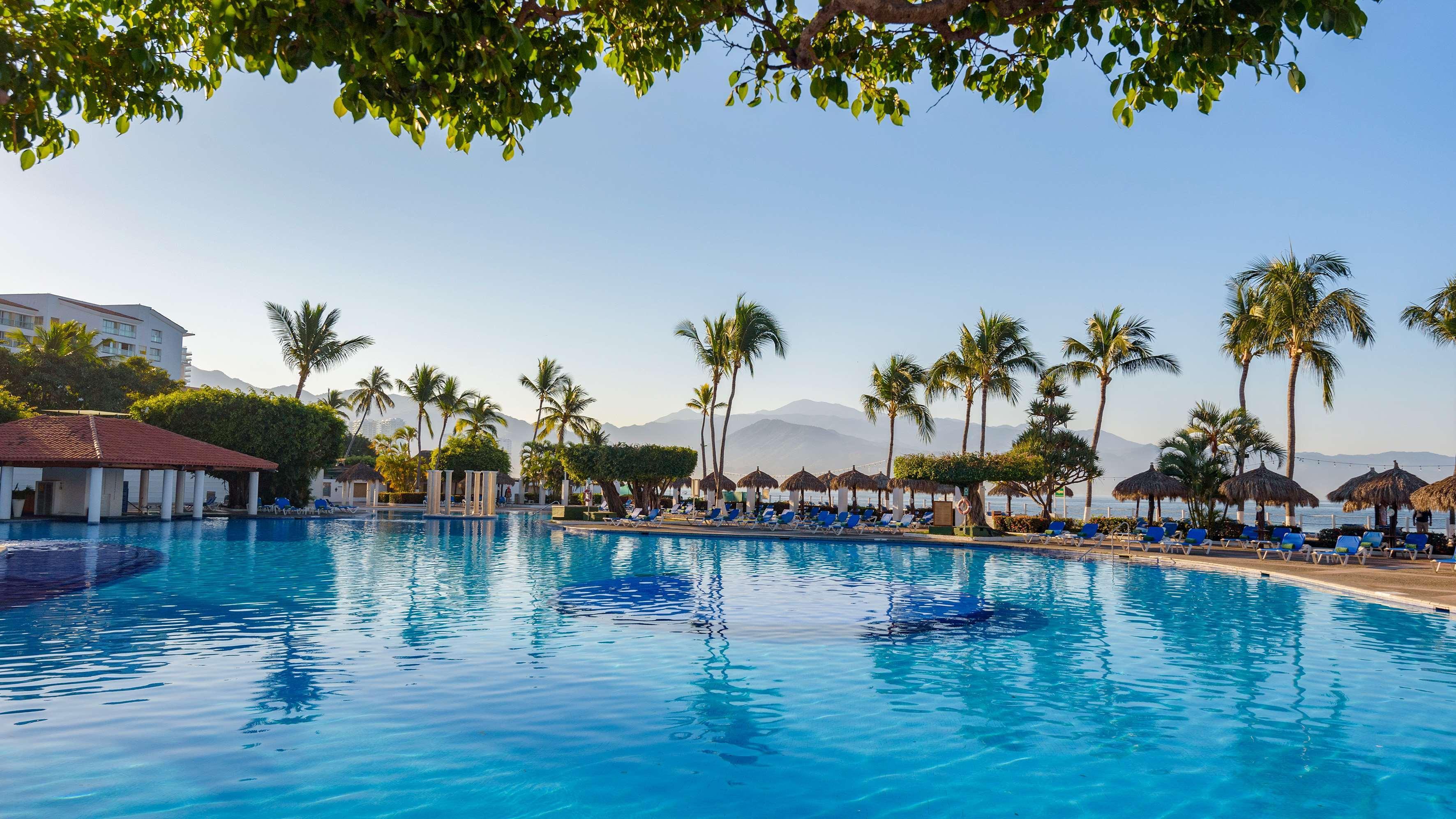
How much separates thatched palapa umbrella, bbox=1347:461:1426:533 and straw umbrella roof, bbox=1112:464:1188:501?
4572 millimetres

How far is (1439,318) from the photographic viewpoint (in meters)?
23.1

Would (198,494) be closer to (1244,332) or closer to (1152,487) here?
(1152,487)

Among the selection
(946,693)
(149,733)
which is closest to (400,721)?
(149,733)

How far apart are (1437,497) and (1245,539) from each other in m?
4.42

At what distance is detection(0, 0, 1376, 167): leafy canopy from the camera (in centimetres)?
382

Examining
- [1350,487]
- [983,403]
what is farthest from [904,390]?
[1350,487]

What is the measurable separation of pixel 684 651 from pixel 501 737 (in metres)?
3.40

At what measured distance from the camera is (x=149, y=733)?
20.2 feet

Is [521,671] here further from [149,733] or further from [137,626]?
[137,626]

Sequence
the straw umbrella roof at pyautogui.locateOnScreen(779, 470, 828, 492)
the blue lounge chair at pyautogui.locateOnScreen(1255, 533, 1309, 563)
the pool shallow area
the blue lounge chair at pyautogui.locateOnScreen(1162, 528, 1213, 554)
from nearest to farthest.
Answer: the pool shallow area → the blue lounge chair at pyautogui.locateOnScreen(1255, 533, 1309, 563) → the blue lounge chair at pyautogui.locateOnScreen(1162, 528, 1213, 554) → the straw umbrella roof at pyautogui.locateOnScreen(779, 470, 828, 492)

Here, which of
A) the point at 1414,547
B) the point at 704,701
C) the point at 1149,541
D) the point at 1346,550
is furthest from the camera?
the point at 1149,541

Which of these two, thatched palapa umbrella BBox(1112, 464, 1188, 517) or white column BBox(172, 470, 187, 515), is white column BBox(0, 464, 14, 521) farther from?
thatched palapa umbrella BBox(1112, 464, 1188, 517)

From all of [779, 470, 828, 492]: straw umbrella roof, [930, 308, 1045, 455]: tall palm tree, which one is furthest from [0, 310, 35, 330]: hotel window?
[930, 308, 1045, 455]: tall palm tree

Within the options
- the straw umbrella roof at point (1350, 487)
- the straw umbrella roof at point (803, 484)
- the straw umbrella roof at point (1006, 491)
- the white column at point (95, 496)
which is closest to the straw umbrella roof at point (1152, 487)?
the straw umbrella roof at point (1350, 487)
